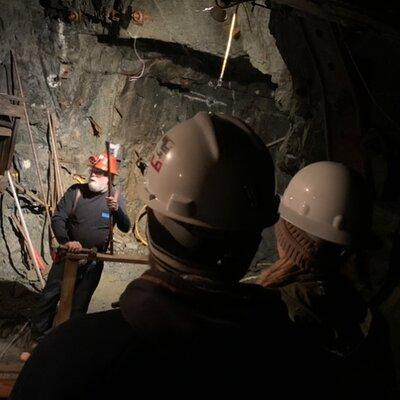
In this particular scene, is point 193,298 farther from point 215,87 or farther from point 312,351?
point 215,87

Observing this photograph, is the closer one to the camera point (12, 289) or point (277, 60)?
point (12, 289)

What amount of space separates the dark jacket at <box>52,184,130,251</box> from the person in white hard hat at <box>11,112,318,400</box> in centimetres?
397

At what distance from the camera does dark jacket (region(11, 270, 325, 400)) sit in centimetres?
92

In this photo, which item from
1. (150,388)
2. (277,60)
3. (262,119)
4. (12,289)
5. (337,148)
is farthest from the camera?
(262,119)

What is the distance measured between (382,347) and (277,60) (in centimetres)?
662

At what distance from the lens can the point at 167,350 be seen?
93 centimetres

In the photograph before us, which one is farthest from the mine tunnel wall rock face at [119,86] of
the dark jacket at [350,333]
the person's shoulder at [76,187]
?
the dark jacket at [350,333]

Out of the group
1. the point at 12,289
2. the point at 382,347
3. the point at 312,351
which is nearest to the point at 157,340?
the point at 312,351

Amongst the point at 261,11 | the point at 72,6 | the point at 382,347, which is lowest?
the point at 382,347

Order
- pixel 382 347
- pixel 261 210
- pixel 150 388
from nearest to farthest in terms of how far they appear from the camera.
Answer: pixel 150 388
pixel 261 210
pixel 382 347

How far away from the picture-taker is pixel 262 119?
9.36m

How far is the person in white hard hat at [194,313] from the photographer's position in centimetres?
93

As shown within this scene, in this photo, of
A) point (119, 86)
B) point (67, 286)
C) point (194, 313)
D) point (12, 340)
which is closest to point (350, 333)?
point (194, 313)

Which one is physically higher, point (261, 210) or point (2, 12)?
point (2, 12)
